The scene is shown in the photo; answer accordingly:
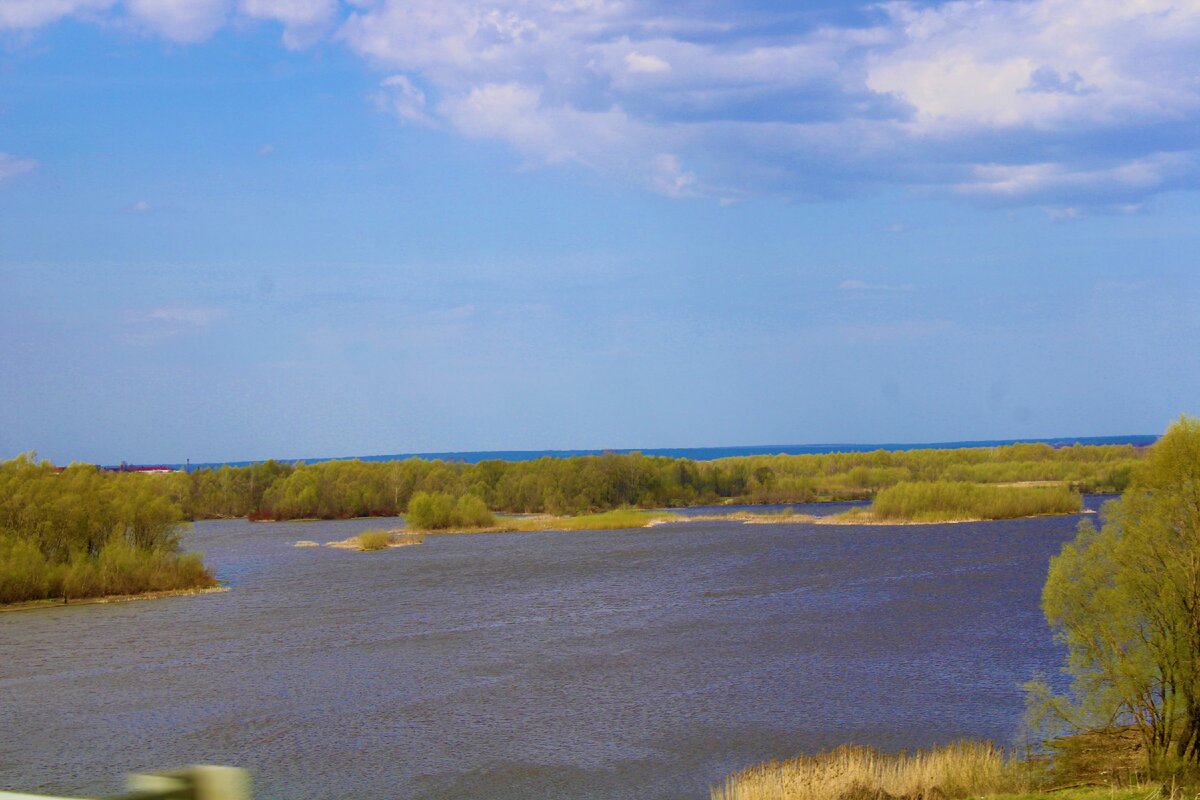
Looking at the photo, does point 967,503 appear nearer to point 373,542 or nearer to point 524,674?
point 373,542

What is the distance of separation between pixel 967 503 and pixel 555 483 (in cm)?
3656

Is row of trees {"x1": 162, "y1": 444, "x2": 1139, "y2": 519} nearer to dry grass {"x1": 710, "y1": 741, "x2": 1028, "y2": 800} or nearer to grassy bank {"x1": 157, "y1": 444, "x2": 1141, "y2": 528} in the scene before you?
grassy bank {"x1": 157, "y1": 444, "x2": 1141, "y2": 528}

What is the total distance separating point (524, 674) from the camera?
2631cm

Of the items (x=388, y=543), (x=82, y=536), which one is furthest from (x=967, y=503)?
(x=82, y=536)

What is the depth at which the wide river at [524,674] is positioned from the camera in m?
18.7

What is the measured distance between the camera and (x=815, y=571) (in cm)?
4566

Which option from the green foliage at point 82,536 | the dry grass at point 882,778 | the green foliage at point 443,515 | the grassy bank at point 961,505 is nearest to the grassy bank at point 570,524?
the green foliage at point 443,515

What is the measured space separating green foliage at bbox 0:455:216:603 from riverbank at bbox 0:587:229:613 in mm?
221

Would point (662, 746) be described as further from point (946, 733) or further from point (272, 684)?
point (272, 684)

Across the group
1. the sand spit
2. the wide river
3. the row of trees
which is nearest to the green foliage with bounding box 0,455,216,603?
the wide river

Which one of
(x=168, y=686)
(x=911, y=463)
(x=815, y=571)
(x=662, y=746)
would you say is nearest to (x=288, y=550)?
(x=815, y=571)

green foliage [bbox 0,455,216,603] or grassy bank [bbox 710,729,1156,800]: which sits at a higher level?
green foliage [bbox 0,455,216,603]

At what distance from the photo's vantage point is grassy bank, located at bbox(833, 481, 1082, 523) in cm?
7319

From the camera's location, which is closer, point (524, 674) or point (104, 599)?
point (524, 674)
